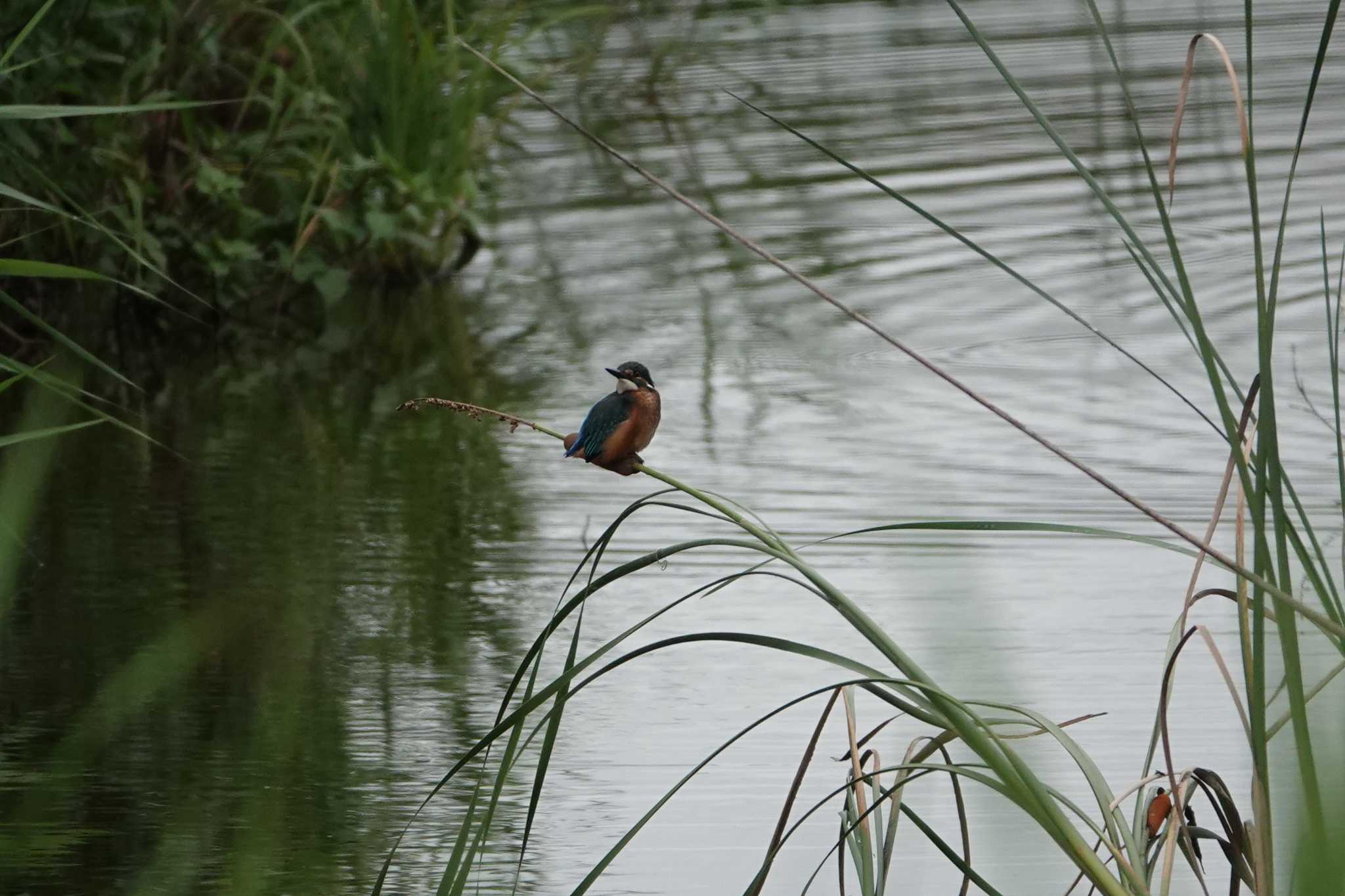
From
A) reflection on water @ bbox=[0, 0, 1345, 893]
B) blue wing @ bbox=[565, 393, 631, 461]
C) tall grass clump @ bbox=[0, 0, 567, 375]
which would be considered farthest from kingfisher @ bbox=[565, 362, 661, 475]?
tall grass clump @ bbox=[0, 0, 567, 375]

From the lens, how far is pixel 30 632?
329 centimetres

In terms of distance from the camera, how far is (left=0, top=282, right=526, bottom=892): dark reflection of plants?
2467mm

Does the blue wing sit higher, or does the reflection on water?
the blue wing

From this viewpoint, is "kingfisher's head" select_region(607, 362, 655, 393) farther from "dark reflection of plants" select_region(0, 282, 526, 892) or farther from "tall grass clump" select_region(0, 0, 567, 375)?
"tall grass clump" select_region(0, 0, 567, 375)

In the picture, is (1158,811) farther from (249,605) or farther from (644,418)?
(249,605)

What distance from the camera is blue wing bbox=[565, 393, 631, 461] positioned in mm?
1601

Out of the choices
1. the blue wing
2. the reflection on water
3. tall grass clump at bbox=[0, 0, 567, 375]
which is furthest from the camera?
tall grass clump at bbox=[0, 0, 567, 375]

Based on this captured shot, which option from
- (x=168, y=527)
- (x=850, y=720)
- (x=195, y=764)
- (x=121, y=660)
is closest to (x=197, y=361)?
(x=168, y=527)

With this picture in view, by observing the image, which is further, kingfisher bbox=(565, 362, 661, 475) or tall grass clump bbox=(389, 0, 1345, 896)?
kingfisher bbox=(565, 362, 661, 475)

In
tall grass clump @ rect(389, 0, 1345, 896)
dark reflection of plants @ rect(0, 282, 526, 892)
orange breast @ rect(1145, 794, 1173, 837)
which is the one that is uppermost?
tall grass clump @ rect(389, 0, 1345, 896)

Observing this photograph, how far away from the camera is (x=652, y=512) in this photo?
12.7 ft

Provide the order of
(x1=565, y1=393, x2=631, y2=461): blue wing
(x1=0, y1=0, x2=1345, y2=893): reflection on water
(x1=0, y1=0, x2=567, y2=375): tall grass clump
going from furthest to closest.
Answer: (x1=0, y1=0, x2=567, y2=375): tall grass clump < (x1=0, y1=0, x2=1345, y2=893): reflection on water < (x1=565, y1=393, x2=631, y2=461): blue wing

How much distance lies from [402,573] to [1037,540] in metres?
1.12

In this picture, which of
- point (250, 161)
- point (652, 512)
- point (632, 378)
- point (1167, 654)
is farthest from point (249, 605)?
point (1167, 654)
